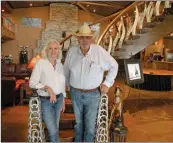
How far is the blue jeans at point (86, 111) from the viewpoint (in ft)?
8.21

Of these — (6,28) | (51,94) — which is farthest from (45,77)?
(6,28)

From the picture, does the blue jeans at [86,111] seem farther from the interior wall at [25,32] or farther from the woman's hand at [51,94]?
the interior wall at [25,32]

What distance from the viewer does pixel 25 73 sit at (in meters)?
7.58

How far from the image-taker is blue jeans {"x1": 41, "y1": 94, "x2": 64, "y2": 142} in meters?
2.40

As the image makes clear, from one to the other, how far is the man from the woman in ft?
0.49

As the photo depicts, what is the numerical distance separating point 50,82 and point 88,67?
1.39 feet

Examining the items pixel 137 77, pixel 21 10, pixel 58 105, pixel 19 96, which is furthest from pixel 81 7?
pixel 58 105

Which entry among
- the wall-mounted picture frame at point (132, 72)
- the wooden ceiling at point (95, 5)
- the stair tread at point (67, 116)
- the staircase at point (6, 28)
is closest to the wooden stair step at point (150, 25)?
the wall-mounted picture frame at point (132, 72)

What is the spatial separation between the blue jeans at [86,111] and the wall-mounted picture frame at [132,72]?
1887 mm

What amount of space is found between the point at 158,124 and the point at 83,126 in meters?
2.28

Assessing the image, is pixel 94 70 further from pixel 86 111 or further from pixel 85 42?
pixel 86 111

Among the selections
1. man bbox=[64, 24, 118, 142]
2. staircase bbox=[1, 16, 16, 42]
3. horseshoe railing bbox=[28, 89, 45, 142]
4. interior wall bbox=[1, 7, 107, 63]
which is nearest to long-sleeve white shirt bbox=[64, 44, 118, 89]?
man bbox=[64, 24, 118, 142]

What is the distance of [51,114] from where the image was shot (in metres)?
2.42

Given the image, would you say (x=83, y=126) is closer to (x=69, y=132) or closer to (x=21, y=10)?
(x=69, y=132)
